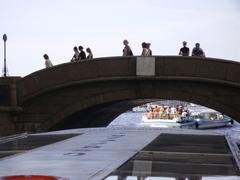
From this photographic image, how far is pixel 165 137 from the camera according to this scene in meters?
6.78

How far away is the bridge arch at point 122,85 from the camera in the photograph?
17.3 m

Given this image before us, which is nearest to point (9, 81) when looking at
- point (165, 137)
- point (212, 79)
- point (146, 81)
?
point (146, 81)

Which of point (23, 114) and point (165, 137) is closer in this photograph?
point (165, 137)

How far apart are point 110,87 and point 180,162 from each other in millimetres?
14226

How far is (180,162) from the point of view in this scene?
4.43 metres

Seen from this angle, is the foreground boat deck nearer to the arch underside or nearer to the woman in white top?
the arch underside

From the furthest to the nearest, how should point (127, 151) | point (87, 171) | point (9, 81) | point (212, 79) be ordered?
point (9, 81) < point (212, 79) < point (127, 151) < point (87, 171)

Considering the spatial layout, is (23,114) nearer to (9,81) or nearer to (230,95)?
(9,81)

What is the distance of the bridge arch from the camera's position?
17297mm

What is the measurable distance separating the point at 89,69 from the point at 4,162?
1371 cm

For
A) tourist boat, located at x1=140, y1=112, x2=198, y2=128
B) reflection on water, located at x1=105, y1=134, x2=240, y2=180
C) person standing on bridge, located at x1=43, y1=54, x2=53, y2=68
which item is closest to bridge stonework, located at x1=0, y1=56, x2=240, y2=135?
person standing on bridge, located at x1=43, y1=54, x2=53, y2=68

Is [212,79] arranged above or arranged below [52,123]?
above

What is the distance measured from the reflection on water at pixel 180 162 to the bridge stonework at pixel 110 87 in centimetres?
1106

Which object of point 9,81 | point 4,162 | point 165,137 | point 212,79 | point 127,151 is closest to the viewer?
point 4,162
